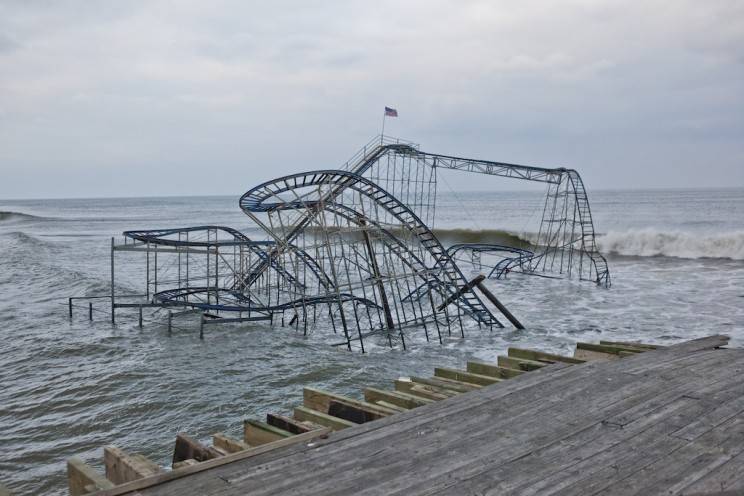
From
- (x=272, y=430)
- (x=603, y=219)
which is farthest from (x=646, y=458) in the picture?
(x=603, y=219)

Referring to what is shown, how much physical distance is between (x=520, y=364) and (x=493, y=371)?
1.47 feet

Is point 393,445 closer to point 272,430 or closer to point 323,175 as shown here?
point 272,430

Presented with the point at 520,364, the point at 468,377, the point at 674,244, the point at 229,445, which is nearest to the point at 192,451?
the point at 229,445

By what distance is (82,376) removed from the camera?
598 inches

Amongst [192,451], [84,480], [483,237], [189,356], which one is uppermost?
[84,480]

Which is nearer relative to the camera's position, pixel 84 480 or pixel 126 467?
pixel 84 480

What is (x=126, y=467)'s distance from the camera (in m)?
4.91

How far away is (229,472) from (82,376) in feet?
39.4

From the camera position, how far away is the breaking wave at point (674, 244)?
155 feet

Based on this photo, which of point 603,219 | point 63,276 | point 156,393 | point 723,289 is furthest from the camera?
Answer: point 603,219

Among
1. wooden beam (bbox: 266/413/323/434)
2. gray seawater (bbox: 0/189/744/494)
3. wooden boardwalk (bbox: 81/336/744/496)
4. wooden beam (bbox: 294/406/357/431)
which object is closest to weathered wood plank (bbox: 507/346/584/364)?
wooden boardwalk (bbox: 81/336/744/496)

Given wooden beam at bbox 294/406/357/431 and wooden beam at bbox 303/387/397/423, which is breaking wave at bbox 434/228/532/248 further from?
wooden beam at bbox 294/406/357/431

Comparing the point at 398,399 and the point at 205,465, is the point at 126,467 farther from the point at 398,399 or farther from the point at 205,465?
the point at 398,399

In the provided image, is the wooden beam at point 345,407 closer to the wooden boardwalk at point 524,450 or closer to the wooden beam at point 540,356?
the wooden boardwalk at point 524,450
